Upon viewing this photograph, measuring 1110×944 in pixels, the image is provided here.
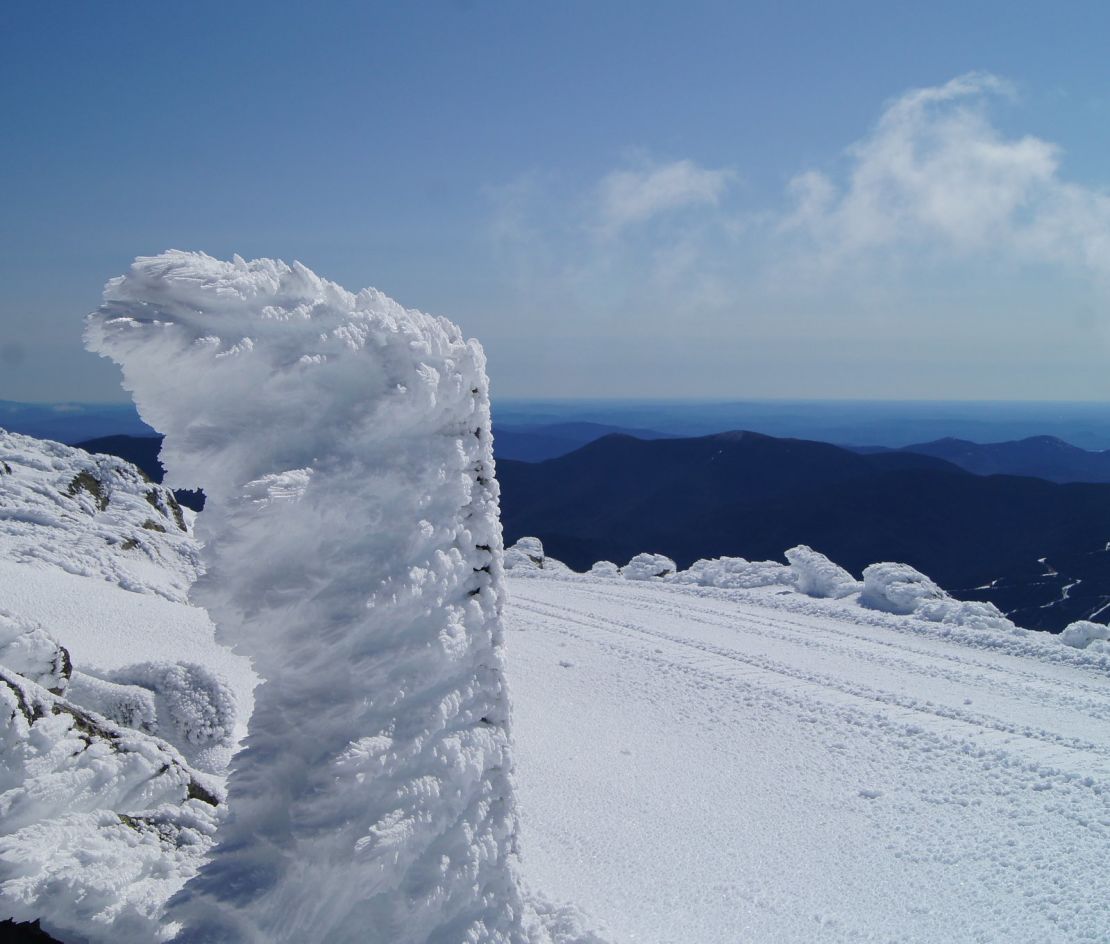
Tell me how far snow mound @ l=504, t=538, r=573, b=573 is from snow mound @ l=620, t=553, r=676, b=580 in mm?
1439

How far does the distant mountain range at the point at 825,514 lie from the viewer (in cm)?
2880

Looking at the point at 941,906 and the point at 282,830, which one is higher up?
the point at 282,830

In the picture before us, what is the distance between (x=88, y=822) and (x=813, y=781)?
6.08 meters

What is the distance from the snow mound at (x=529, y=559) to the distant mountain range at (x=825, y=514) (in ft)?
38.2

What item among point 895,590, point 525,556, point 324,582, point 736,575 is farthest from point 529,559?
point 324,582

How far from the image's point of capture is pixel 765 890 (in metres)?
5.29

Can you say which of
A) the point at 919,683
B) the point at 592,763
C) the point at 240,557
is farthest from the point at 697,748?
the point at 240,557

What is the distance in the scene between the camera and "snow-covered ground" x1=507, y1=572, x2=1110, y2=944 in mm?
5074

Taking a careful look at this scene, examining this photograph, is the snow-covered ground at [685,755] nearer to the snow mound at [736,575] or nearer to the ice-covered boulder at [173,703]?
the ice-covered boulder at [173,703]

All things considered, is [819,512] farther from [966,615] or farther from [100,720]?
[100,720]

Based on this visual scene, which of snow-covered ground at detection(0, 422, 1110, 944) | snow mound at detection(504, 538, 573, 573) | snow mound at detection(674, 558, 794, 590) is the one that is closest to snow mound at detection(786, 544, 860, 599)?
snow mound at detection(674, 558, 794, 590)

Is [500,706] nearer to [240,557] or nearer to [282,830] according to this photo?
[282,830]

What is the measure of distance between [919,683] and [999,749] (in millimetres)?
1902

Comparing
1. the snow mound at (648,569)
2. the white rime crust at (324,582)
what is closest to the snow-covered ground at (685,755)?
the white rime crust at (324,582)
